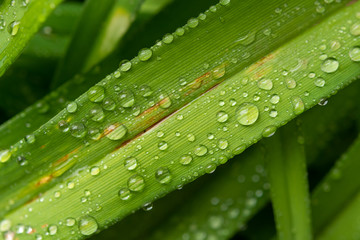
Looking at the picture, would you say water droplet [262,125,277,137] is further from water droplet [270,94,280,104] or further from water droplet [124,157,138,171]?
water droplet [124,157,138,171]

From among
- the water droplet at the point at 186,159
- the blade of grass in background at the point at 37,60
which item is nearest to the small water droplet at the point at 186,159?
the water droplet at the point at 186,159

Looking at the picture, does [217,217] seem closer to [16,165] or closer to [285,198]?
[285,198]

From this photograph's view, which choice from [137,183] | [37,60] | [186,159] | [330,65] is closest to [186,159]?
[186,159]

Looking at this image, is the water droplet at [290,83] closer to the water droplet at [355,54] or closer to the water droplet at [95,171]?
the water droplet at [355,54]

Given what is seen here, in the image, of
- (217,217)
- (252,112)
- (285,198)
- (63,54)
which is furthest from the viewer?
(63,54)

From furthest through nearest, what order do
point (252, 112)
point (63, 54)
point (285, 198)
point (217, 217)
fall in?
point (63, 54) < point (217, 217) < point (285, 198) < point (252, 112)

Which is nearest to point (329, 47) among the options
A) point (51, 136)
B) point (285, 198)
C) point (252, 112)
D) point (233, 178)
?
point (252, 112)

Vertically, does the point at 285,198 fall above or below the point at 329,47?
below
